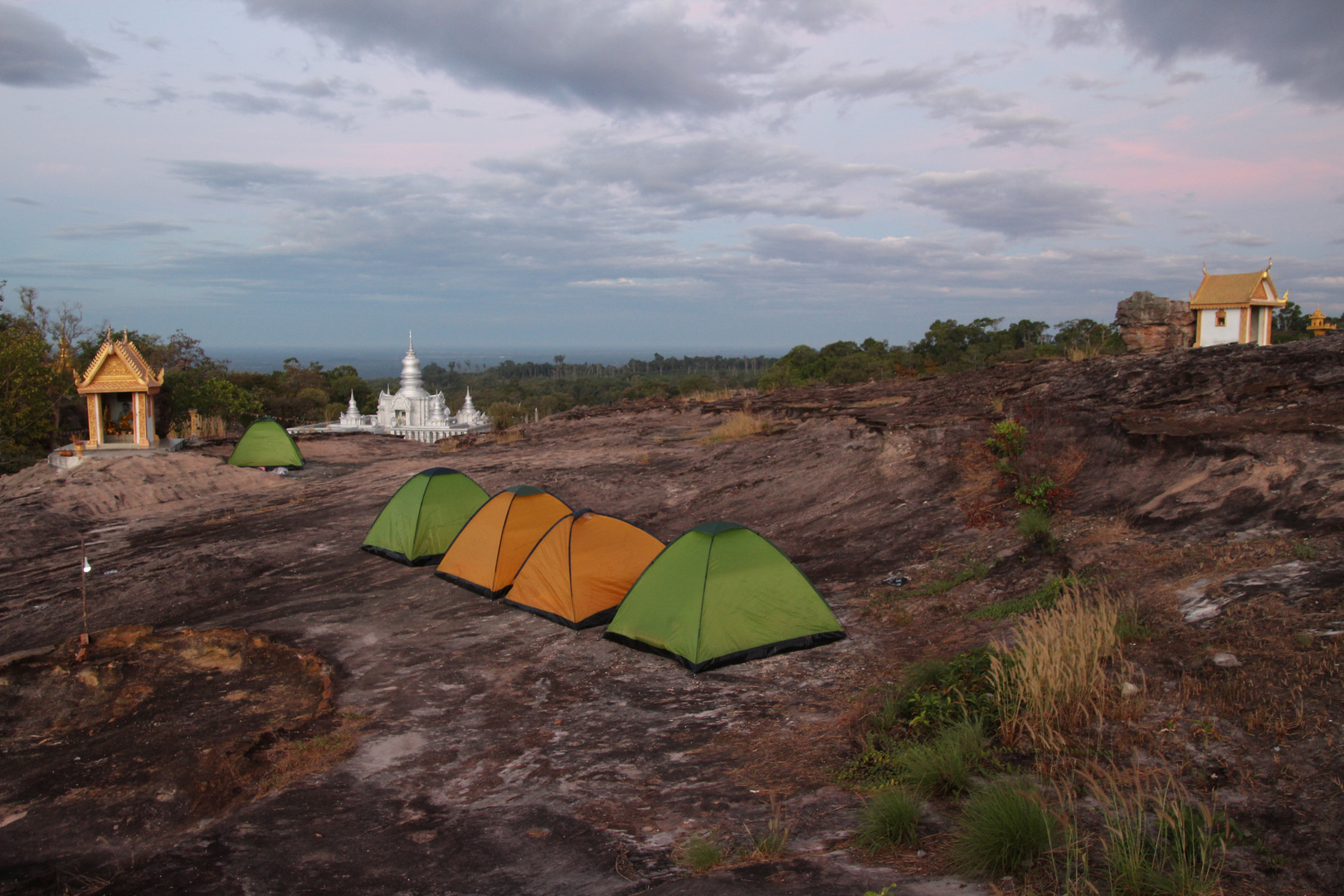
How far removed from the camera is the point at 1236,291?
65.8ft

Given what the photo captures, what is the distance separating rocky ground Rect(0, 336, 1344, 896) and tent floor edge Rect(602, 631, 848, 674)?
7.6 inches

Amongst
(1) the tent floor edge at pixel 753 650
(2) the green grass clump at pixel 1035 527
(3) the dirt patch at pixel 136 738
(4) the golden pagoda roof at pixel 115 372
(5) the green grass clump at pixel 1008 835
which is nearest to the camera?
(5) the green grass clump at pixel 1008 835

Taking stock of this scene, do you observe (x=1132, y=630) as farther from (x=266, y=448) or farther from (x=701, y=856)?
(x=266, y=448)

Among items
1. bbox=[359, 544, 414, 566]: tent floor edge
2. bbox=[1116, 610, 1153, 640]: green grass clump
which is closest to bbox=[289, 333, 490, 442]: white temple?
bbox=[359, 544, 414, 566]: tent floor edge

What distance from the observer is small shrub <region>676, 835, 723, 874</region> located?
437 cm

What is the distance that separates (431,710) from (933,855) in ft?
15.8

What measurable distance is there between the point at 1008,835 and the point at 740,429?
15.1m

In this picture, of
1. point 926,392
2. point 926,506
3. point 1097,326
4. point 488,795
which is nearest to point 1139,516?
point 926,506

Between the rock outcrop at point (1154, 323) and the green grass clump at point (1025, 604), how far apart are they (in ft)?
53.1

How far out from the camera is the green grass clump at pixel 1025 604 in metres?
7.62

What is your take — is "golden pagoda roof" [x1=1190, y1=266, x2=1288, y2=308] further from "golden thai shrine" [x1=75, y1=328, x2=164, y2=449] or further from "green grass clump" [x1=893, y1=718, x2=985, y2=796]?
"golden thai shrine" [x1=75, y1=328, x2=164, y2=449]

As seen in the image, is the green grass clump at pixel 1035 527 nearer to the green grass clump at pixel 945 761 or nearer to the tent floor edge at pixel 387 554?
the green grass clump at pixel 945 761

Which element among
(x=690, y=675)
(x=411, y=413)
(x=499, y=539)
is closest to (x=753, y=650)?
(x=690, y=675)

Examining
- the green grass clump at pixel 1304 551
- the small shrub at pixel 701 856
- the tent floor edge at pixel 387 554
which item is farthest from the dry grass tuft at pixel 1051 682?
the tent floor edge at pixel 387 554
